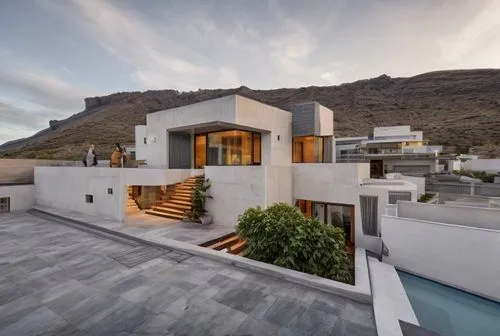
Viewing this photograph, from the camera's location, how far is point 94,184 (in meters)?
10.0

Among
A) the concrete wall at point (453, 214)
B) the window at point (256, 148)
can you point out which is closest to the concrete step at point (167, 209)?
the window at point (256, 148)

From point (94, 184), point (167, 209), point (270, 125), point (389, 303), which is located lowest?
point (389, 303)

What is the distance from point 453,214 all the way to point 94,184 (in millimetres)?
14374

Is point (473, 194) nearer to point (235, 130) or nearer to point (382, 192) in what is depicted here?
point (382, 192)

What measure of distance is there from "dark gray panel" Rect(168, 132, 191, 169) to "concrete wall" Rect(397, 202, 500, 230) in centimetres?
1164

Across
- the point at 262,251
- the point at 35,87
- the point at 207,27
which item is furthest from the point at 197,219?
the point at 35,87

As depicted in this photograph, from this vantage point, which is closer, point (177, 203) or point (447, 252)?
point (447, 252)

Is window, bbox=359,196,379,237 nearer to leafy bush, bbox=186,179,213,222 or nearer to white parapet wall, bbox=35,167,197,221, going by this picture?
leafy bush, bbox=186,179,213,222

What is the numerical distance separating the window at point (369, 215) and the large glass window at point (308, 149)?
21.5ft

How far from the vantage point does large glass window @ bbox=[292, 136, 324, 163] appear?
14.9m

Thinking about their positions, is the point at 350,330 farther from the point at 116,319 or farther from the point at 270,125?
the point at 270,125

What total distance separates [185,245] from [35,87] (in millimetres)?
51064

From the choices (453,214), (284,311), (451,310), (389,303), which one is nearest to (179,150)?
(284,311)

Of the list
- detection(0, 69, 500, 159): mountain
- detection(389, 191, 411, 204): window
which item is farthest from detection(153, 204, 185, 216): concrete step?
detection(0, 69, 500, 159): mountain
